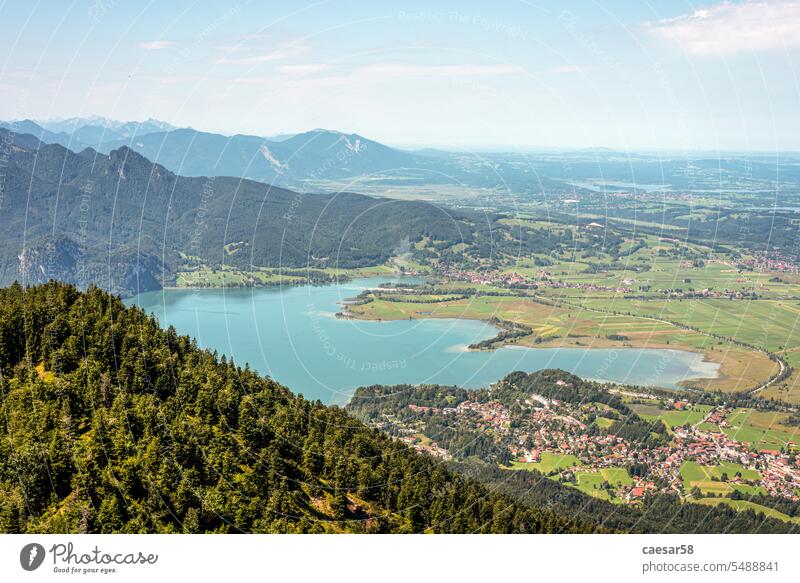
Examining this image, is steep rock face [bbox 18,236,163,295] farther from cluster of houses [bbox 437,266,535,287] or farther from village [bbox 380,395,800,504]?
village [bbox 380,395,800,504]

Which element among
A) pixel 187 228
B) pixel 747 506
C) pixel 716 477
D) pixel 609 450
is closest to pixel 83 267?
pixel 187 228

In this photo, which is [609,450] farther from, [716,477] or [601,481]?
[716,477]

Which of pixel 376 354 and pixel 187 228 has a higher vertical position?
pixel 187 228

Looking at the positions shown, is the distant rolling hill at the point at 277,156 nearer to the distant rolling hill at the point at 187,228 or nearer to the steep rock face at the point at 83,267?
the distant rolling hill at the point at 187,228

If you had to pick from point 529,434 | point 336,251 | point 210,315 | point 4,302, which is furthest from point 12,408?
point 336,251

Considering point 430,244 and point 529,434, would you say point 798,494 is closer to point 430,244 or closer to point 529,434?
point 529,434

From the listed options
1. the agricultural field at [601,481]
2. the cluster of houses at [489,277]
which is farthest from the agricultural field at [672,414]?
the cluster of houses at [489,277]
